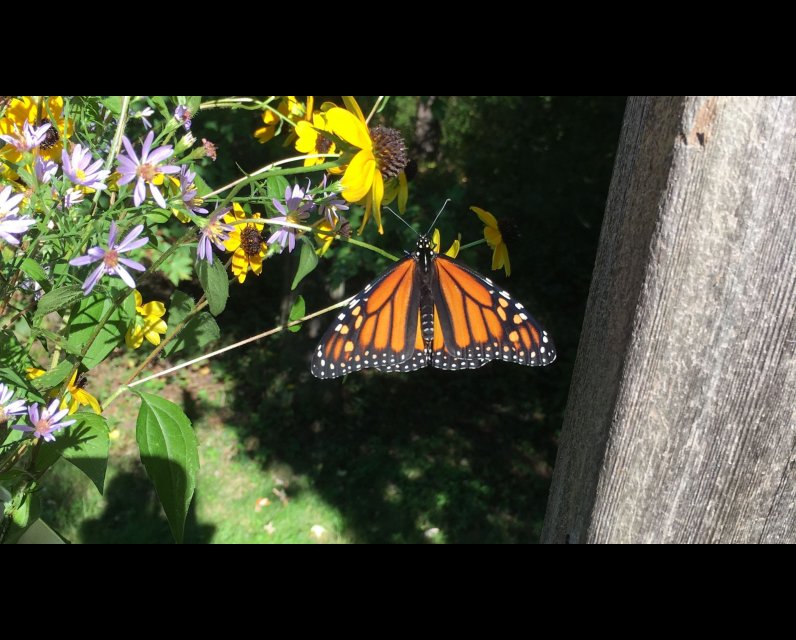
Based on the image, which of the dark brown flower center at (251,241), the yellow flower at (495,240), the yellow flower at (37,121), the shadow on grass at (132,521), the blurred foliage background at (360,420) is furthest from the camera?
the blurred foliage background at (360,420)

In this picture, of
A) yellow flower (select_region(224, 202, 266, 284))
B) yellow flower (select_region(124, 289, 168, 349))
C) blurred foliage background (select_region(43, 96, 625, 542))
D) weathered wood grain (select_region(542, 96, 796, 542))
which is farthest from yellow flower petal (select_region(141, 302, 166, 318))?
blurred foliage background (select_region(43, 96, 625, 542))

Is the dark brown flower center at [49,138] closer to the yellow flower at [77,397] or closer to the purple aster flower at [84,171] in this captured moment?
the purple aster flower at [84,171]

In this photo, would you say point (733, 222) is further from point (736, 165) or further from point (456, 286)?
point (456, 286)

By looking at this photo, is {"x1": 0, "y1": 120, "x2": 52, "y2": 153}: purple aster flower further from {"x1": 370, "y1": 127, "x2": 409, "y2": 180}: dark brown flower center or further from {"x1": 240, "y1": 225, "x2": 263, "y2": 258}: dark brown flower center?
{"x1": 370, "y1": 127, "x2": 409, "y2": 180}: dark brown flower center

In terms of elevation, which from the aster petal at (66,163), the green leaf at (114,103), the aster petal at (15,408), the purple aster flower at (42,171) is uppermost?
the green leaf at (114,103)

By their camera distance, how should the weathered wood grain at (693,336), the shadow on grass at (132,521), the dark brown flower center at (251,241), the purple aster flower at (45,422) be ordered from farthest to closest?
1. the shadow on grass at (132,521)
2. the dark brown flower center at (251,241)
3. the purple aster flower at (45,422)
4. the weathered wood grain at (693,336)

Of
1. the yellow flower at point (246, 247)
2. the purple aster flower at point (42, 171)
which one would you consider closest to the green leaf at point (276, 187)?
the yellow flower at point (246, 247)
